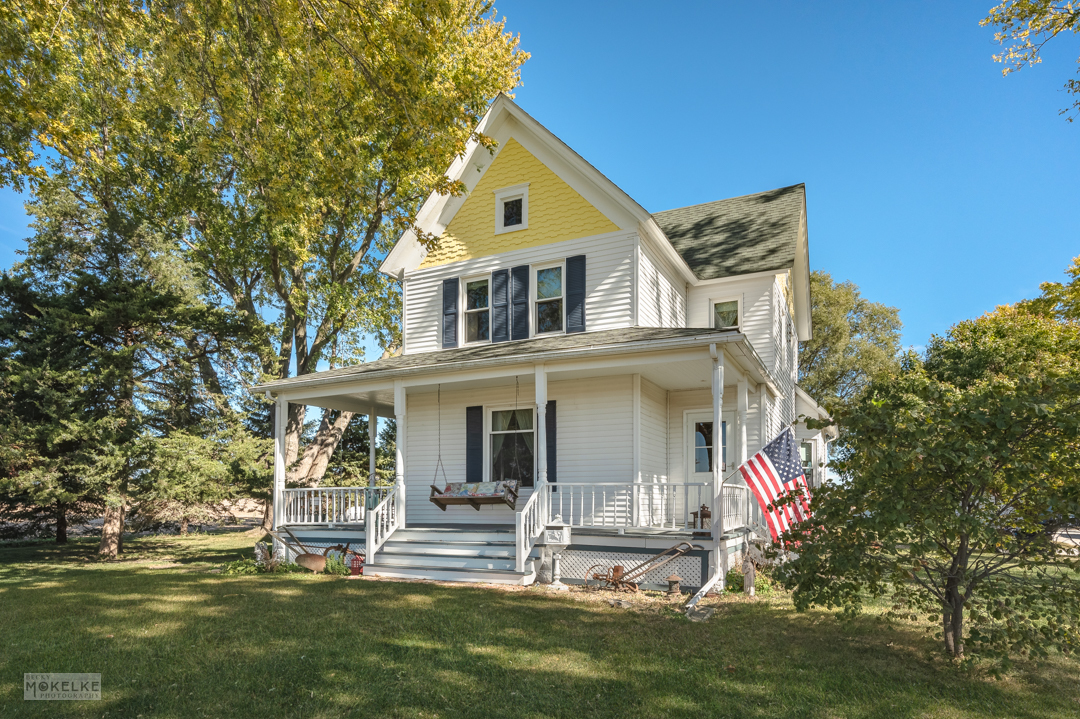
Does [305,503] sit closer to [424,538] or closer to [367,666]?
[424,538]

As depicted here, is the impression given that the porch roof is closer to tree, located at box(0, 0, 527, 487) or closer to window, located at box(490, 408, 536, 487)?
window, located at box(490, 408, 536, 487)

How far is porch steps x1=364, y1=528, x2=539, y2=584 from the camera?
33.4 ft

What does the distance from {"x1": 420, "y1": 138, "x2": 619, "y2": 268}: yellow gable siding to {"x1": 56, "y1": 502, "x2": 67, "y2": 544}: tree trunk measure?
1173 centimetres

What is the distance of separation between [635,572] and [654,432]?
353cm

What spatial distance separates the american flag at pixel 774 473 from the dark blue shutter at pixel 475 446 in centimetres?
531

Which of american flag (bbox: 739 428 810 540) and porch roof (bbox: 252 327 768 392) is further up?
porch roof (bbox: 252 327 768 392)

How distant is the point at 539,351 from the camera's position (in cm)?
1116

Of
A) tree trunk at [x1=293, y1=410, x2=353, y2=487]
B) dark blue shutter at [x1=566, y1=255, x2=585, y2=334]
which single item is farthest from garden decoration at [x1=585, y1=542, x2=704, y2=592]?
tree trunk at [x1=293, y1=410, x2=353, y2=487]

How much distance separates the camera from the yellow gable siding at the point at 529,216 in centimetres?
1316

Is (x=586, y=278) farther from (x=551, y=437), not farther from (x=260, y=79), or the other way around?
(x=260, y=79)

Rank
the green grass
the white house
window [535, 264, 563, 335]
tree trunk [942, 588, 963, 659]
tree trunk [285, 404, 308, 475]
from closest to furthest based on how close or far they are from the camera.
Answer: the green grass → tree trunk [942, 588, 963, 659] → the white house → window [535, 264, 563, 335] → tree trunk [285, 404, 308, 475]

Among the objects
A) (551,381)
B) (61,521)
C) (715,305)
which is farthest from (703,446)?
(61,521)

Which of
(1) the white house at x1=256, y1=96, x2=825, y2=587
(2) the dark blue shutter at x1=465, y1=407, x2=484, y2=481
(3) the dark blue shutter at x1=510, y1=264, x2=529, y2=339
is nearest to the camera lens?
(1) the white house at x1=256, y1=96, x2=825, y2=587

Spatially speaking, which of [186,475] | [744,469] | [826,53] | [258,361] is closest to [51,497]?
[186,475]
